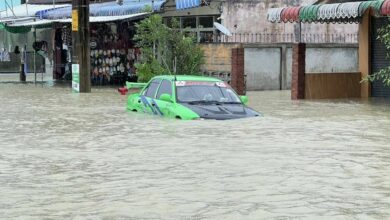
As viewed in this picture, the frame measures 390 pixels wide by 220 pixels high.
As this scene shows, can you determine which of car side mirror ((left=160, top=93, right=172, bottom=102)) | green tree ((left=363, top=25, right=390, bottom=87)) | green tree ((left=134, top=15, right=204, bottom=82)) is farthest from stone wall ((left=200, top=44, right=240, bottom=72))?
car side mirror ((left=160, top=93, right=172, bottom=102))

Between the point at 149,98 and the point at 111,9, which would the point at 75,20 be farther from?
the point at 149,98

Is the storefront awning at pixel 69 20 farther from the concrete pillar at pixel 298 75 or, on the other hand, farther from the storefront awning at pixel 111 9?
the concrete pillar at pixel 298 75

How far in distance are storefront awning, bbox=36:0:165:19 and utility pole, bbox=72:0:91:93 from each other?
3175 mm

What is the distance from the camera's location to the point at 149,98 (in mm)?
18031

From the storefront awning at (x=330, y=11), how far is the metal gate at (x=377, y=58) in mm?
2879

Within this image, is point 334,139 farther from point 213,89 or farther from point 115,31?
point 115,31

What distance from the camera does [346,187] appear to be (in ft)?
29.5

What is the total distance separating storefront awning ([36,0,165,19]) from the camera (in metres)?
32.1

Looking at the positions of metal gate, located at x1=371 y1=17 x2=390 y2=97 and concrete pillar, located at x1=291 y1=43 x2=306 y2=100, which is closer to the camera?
concrete pillar, located at x1=291 y1=43 x2=306 y2=100

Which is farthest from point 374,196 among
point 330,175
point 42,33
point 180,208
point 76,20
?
point 42,33

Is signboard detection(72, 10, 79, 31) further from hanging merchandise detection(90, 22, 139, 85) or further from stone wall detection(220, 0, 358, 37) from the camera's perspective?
stone wall detection(220, 0, 358, 37)

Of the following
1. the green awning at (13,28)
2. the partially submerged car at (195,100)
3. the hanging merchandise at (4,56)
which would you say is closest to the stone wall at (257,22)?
the green awning at (13,28)

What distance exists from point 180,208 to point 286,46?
23.1 metres

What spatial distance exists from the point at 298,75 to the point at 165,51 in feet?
18.3
